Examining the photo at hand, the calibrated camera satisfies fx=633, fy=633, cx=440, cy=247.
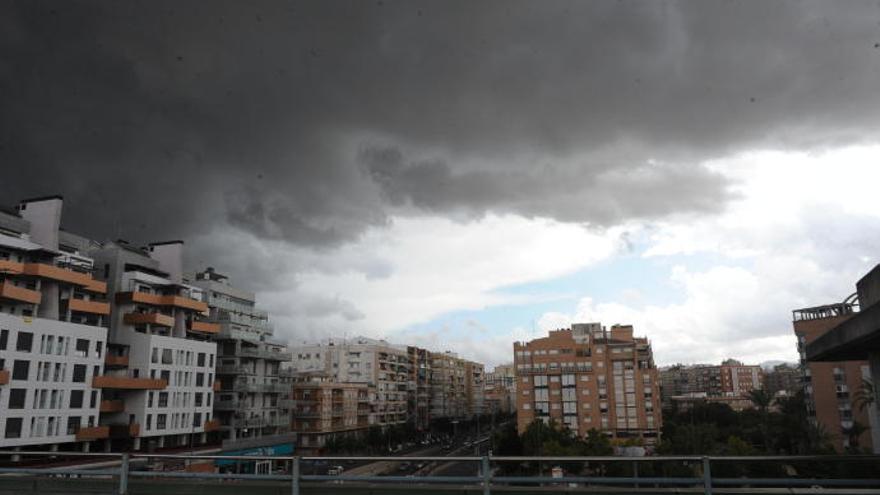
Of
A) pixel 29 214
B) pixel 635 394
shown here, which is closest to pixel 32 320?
pixel 29 214

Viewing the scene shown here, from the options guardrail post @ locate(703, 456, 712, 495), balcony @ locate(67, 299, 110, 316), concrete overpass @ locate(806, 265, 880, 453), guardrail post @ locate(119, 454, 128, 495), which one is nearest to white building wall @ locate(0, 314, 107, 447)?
balcony @ locate(67, 299, 110, 316)

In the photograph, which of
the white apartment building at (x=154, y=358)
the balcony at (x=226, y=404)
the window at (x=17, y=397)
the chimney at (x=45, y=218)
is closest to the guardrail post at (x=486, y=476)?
the window at (x=17, y=397)

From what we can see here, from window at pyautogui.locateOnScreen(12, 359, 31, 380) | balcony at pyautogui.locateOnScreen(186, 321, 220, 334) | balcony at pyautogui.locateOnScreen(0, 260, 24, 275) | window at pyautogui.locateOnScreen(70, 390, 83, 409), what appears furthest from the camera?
balcony at pyautogui.locateOnScreen(186, 321, 220, 334)

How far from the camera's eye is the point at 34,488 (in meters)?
10.2

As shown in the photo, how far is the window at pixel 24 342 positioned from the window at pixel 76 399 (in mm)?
5968

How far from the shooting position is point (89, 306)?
181 feet

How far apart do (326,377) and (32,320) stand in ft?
206

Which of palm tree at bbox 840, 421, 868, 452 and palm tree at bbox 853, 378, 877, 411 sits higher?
palm tree at bbox 853, 378, 877, 411

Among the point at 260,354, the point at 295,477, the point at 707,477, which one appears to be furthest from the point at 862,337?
the point at 260,354

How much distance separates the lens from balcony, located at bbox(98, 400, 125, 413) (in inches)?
2242

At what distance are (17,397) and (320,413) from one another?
170ft

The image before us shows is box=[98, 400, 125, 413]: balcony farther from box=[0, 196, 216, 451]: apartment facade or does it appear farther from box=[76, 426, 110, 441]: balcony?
box=[76, 426, 110, 441]: balcony

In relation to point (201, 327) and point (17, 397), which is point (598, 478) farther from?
point (201, 327)

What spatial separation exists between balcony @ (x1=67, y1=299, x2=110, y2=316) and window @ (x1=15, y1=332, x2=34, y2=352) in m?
5.49
